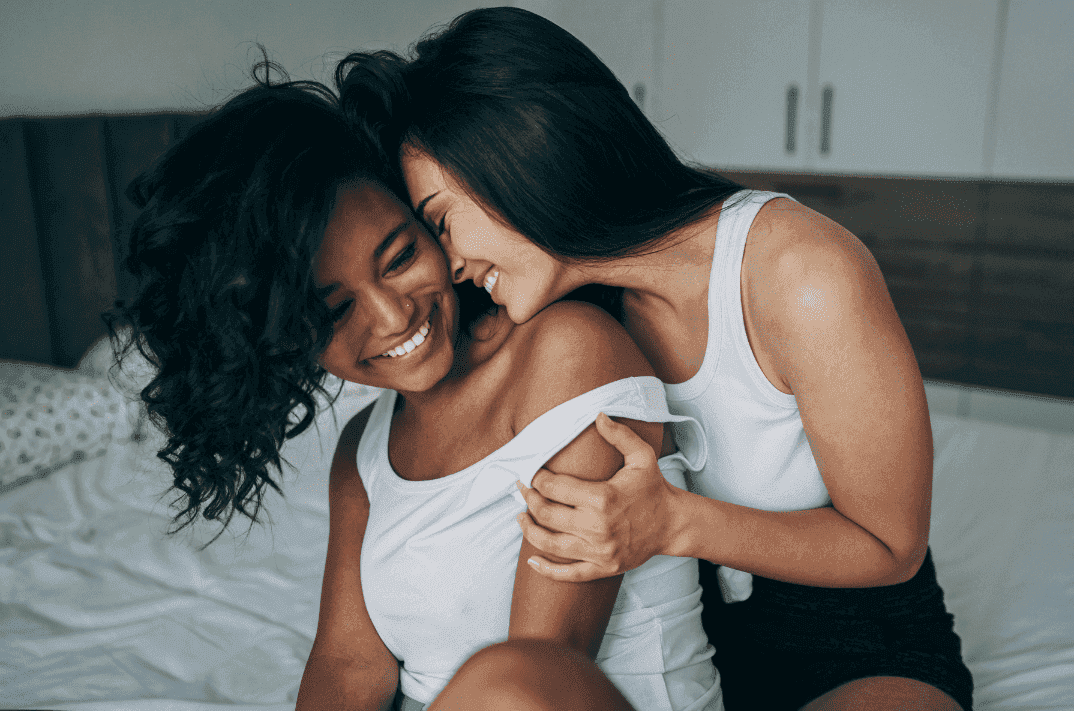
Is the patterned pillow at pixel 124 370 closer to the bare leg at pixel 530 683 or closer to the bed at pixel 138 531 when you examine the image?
the bed at pixel 138 531

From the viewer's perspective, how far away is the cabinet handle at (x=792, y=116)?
275 cm

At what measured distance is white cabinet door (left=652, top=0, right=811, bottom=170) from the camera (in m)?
2.73

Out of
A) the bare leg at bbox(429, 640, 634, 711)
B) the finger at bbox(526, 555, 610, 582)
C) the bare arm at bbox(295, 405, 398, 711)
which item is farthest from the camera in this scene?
the bare arm at bbox(295, 405, 398, 711)

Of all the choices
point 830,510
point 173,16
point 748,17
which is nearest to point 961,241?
point 748,17

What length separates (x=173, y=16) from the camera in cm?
211

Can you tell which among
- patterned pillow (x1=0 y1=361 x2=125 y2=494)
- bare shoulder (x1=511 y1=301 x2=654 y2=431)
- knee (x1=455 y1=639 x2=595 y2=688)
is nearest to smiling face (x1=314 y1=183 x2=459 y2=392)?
bare shoulder (x1=511 y1=301 x2=654 y2=431)

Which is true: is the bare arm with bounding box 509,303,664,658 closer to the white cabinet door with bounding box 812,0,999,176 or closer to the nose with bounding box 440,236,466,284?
the nose with bounding box 440,236,466,284

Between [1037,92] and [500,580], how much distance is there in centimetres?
246

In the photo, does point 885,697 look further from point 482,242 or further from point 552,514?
point 482,242

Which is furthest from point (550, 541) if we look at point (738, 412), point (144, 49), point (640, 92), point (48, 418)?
point (640, 92)

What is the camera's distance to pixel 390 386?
3.09 ft

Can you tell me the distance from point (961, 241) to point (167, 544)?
2.50 meters

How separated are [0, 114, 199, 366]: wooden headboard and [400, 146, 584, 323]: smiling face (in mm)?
1356

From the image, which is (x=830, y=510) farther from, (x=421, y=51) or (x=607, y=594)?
(x=421, y=51)
